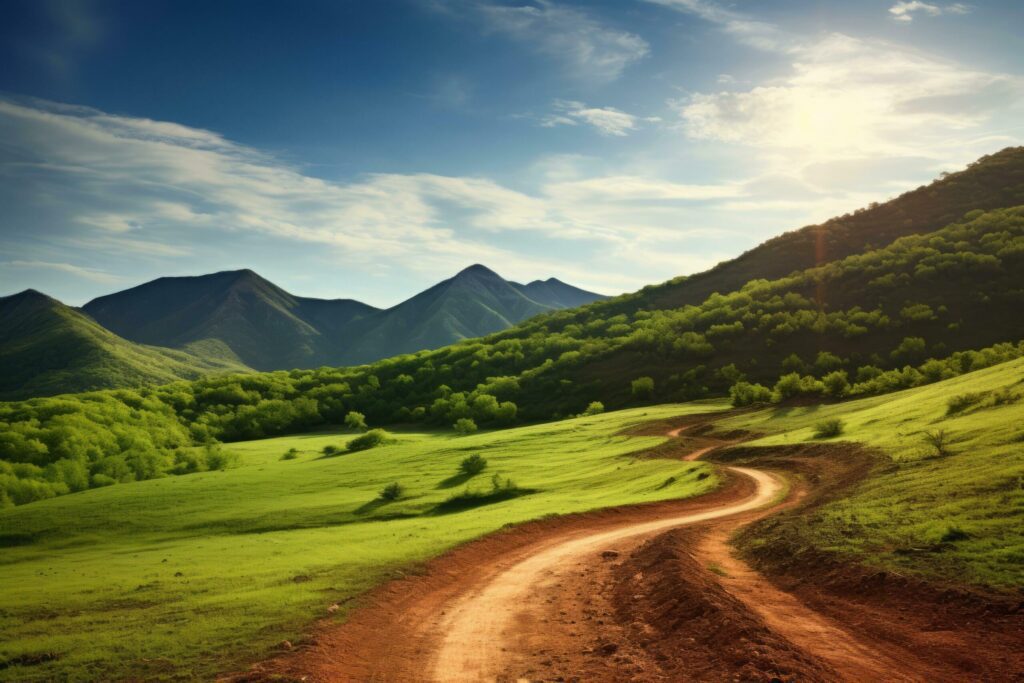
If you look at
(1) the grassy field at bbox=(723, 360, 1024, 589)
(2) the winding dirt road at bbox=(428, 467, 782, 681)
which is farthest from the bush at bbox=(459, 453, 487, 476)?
(1) the grassy field at bbox=(723, 360, 1024, 589)

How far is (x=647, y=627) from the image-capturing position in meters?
15.7

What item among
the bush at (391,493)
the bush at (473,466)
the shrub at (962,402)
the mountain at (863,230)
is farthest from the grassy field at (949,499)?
the mountain at (863,230)

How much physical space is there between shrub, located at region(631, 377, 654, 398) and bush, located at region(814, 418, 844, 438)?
58.9 m

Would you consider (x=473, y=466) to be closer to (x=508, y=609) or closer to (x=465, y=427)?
(x=508, y=609)

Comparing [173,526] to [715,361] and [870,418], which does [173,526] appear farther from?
[715,361]

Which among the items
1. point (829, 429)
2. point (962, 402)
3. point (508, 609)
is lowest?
point (508, 609)

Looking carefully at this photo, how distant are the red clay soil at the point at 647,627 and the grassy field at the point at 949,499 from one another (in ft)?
5.16

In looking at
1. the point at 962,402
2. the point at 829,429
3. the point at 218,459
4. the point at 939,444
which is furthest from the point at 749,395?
the point at 218,459

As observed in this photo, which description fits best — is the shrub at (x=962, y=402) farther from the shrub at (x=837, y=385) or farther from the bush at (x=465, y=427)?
the bush at (x=465, y=427)

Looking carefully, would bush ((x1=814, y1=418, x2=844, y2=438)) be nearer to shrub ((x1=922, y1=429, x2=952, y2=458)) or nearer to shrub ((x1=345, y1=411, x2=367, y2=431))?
shrub ((x1=922, y1=429, x2=952, y2=458))

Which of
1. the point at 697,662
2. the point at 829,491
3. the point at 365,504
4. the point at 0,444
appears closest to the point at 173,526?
the point at 365,504

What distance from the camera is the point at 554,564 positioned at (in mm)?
22922

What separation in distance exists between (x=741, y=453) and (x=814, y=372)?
57951mm

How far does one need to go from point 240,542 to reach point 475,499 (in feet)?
46.7
